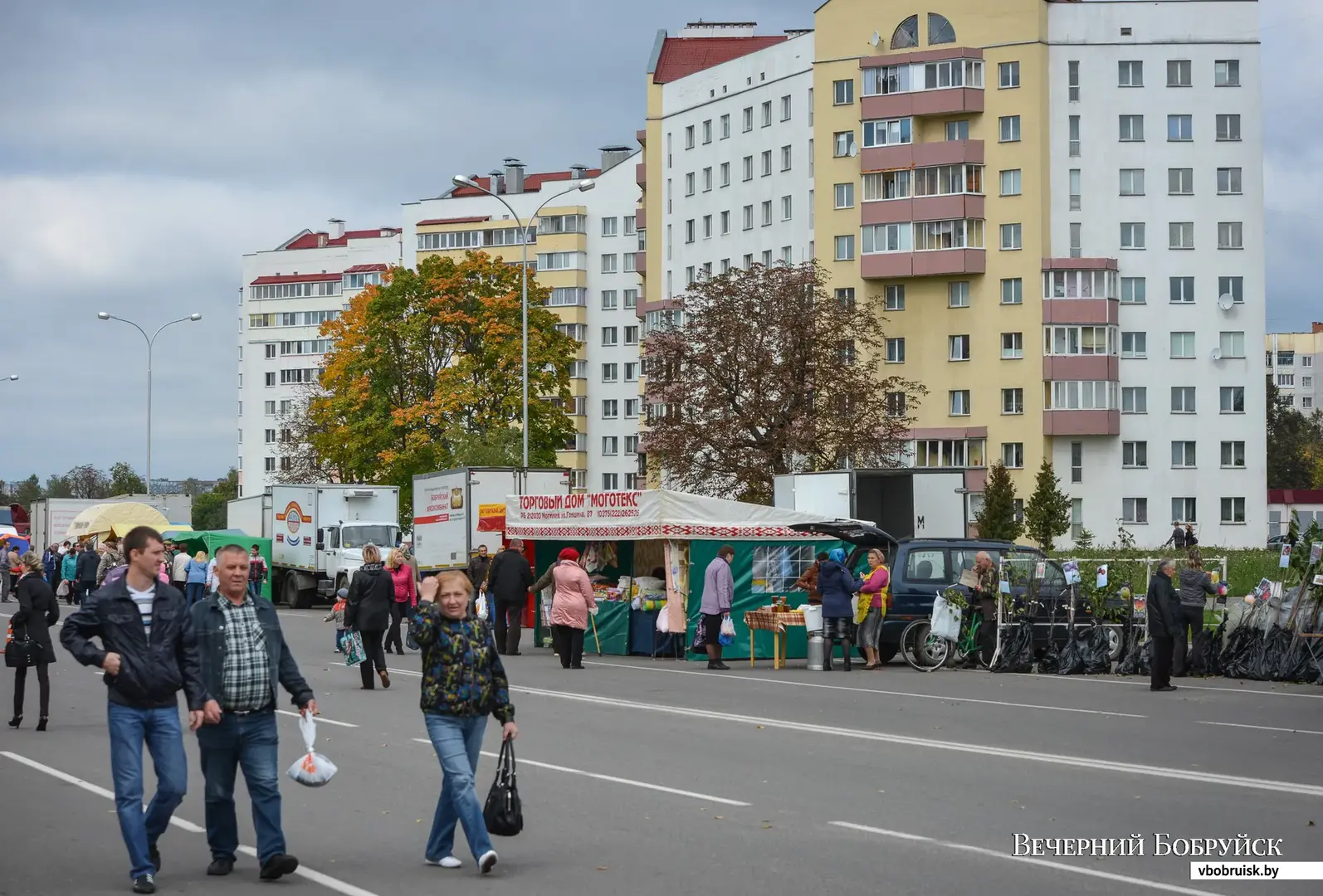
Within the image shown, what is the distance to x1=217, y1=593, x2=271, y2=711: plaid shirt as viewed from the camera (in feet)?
29.8

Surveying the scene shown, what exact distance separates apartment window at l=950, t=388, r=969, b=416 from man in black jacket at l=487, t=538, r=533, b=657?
54815 mm

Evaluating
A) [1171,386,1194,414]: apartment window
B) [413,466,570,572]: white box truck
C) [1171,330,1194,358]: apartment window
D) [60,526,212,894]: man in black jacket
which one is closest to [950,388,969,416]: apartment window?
[1171,386,1194,414]: apartment window

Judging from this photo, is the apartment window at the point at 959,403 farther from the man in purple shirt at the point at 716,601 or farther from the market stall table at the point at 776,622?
the man in purple shirt at the point at 716,601

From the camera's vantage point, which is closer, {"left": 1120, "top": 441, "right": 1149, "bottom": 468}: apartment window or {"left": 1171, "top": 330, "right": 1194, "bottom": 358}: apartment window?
{"left": 1120, "top": 441, "right": 1149, "bottom": 468}: apartment window

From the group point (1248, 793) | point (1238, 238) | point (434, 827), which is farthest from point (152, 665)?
point (1238, 238)

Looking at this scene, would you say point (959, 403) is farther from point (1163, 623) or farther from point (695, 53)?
point (1163, 623)

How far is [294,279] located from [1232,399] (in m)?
94.1

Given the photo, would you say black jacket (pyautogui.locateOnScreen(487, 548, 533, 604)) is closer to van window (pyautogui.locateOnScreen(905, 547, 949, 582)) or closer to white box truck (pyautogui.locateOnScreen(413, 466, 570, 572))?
van window (pyautogui.locateOnScreen(905, 547, 949, 582))

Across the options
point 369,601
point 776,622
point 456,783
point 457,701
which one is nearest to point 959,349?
point 776,622

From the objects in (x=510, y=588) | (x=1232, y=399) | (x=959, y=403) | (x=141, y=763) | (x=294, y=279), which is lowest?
(x=510, y=588)

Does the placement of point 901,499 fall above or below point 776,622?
above

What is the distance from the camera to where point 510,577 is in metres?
29.9

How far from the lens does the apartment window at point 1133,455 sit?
8250 centimetres

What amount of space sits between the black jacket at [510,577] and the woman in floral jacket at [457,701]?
66.3 ft
